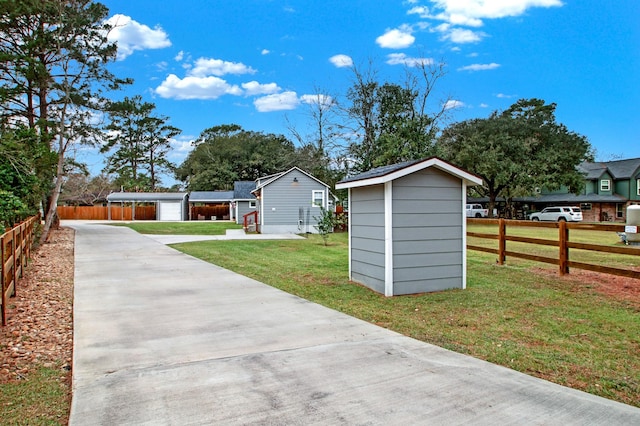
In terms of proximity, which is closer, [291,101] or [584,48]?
[584,48]

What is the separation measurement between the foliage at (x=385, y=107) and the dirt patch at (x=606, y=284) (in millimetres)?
14670

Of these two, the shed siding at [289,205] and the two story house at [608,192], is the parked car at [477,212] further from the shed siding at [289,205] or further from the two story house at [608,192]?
the shed siding at [289,205]

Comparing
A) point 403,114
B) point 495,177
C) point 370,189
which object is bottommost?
point 370,189

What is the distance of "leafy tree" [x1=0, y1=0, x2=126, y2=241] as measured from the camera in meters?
17.1

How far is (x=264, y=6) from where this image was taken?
54.8ft

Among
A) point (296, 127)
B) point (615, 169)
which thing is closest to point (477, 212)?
point (615, 169)

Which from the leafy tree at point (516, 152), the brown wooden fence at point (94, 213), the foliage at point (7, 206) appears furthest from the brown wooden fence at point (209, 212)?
the foliage at point (7, 206)

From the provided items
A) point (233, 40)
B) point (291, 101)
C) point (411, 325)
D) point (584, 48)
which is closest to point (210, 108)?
point (291, 101)

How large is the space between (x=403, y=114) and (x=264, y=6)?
31.4 ft

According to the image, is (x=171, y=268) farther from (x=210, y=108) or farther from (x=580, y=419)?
(x=210, y=108)

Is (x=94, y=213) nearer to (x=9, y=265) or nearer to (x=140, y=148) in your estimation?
(x=140, y=148)

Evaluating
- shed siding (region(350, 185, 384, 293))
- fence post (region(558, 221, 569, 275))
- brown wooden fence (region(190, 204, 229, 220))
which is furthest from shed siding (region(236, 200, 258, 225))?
fence post (region(558, 221, 569, 275))

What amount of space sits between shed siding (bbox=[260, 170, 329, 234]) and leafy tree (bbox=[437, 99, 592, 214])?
43.4 ft

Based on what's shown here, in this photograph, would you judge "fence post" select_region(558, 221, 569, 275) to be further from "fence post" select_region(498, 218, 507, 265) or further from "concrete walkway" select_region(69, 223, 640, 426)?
"concrete walkway" select_region(69, 223, 640, 426)
